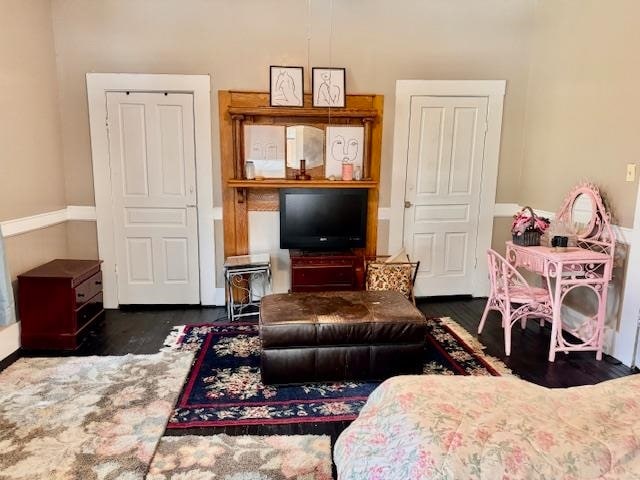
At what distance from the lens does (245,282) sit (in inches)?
169

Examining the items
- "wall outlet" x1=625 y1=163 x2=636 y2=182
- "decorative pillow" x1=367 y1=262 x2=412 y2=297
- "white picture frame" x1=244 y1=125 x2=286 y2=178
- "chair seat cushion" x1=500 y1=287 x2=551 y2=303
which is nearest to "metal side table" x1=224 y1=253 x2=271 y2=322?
"white picture frame" x1=244 y1=125 x2=286 y2=178

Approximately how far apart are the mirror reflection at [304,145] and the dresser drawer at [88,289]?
1952mm

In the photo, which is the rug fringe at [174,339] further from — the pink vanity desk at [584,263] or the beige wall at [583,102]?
the beige wall at [583,102]

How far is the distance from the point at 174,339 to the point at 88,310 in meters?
0.73

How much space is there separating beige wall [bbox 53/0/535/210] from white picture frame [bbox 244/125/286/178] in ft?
1.02

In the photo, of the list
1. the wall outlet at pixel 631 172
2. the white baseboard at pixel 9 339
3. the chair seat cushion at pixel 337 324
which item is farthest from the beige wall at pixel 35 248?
the wall outlet at pixel 631 172

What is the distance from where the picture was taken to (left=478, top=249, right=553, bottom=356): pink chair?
332 centimetres

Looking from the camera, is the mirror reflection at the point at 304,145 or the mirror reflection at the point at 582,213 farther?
the mirror reflection at the point at 304,145

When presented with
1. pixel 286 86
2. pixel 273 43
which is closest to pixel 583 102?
pixel 286 86

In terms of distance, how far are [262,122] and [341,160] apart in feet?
2.70

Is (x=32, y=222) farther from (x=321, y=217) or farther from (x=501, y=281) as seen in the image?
(x=501, y=281)

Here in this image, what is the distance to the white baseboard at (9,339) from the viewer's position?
313 cm

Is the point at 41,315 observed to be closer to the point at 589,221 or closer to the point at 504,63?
the point at 589,221

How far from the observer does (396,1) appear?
4070 mm
